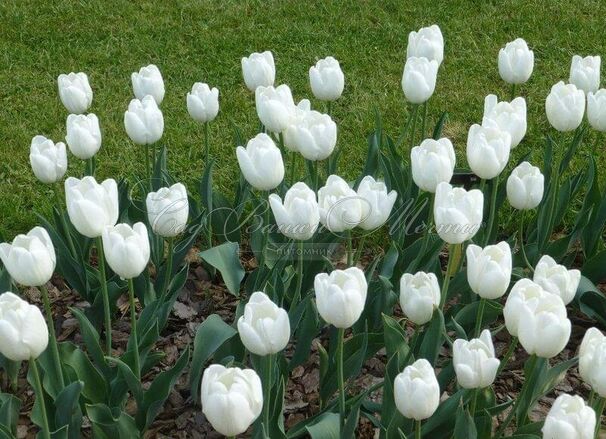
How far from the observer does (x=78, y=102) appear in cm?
287

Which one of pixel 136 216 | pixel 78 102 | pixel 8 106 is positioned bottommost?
pixel 8 106

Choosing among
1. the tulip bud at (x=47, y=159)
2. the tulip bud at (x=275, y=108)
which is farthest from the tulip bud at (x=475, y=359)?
the tulip bud at (x=47, y=159)

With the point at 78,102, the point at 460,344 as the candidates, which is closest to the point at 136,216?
the point at 78,102

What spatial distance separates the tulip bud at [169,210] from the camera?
236 centimetres

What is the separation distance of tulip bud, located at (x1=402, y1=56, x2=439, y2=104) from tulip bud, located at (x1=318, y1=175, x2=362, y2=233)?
0.65 metres

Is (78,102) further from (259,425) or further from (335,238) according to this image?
(259,425)

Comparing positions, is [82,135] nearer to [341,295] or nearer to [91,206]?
[91,206]

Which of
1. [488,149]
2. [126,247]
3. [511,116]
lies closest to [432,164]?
[488,149]

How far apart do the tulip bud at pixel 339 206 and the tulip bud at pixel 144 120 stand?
64cm

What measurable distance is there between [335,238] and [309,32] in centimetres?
274

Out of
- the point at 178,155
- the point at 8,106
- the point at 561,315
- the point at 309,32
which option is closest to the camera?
the point at 561,315

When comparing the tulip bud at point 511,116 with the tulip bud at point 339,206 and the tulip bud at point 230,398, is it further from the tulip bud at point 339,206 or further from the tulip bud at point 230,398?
the tulip bud at point 230,398

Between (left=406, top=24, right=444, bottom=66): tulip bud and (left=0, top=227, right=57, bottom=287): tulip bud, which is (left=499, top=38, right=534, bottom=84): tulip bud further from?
(left=0, top=227, right=57, bottom=287): tulip bud

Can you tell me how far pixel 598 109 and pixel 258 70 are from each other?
3.37ft
